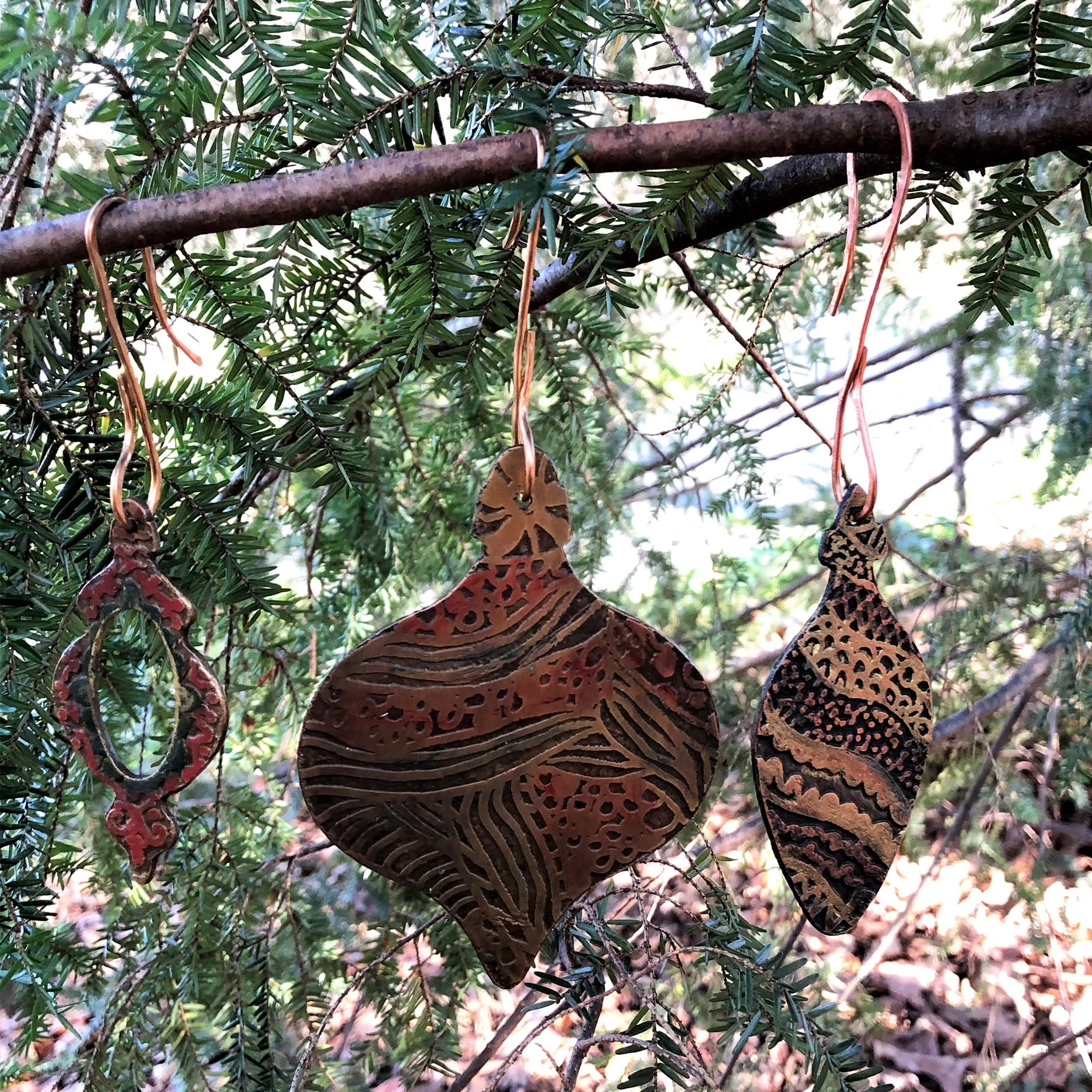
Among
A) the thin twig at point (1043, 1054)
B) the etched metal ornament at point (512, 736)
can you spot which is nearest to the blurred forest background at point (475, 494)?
the thin twig at point (1043, 1054)

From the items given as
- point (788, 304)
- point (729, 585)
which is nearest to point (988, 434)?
point (788, 304)

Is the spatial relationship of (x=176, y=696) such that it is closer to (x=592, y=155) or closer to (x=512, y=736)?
(x=512, y=736)

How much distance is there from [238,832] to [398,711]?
25.1 inches

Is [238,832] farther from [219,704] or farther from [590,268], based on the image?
[590,268]

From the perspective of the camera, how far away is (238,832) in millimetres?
1036

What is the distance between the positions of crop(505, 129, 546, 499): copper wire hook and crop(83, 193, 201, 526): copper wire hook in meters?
0.18

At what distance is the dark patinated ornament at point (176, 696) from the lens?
503 mm

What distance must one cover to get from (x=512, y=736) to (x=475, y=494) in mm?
520

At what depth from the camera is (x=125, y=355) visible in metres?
0.48

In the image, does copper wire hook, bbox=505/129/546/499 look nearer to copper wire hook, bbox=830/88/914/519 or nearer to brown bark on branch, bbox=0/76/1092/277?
brown bark on branch, bbox=0/76/1092/277

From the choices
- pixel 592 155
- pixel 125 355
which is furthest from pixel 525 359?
pixel 125 355

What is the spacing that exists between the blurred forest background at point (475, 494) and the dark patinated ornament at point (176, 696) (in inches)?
3.3

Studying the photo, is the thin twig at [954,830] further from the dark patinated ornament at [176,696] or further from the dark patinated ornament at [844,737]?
the dark patinated ornament at [176,696]

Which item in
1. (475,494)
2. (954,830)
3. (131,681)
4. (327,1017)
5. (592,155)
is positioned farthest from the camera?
(954,830)
